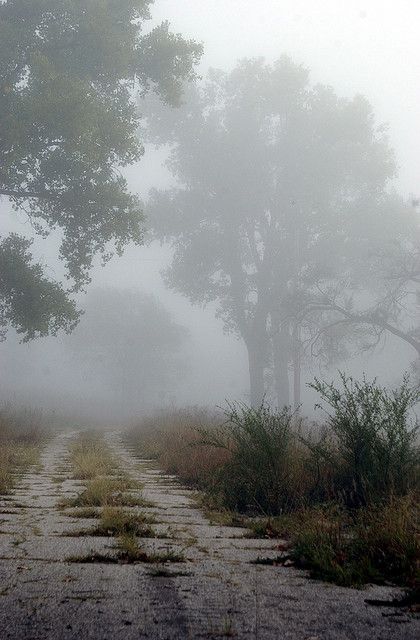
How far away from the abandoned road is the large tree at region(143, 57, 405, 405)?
19.6 meters

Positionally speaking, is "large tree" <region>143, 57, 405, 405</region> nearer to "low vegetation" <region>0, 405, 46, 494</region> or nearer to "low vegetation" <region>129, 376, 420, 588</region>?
"low vegetation" <region>0, 405, 46, 494</region>

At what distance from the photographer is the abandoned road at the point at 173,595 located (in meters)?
2.00

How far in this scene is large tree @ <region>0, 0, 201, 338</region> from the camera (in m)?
10.8

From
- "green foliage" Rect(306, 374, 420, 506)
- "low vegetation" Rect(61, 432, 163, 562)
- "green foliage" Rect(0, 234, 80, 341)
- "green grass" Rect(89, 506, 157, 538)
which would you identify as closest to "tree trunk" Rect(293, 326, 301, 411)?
"green foliage" Rect(0, 234, 80, 341)

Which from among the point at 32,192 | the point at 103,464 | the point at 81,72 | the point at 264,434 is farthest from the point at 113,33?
the point at 264,434

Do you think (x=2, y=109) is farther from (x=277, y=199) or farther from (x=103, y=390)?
(x=103, y=390)

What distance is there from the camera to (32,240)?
13.4 metres

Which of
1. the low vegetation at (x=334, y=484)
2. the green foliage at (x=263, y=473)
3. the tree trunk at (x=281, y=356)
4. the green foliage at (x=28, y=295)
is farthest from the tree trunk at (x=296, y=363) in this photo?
the green foliage at (x=263, y=473)

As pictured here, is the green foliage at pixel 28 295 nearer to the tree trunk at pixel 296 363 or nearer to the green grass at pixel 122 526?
the green grass at pixel 122 526

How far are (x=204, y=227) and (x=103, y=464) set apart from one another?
18.1 m

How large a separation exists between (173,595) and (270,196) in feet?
77.1

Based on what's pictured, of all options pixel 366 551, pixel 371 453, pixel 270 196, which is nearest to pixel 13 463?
pixel 371 453

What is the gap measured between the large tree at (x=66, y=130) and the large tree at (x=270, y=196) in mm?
11183

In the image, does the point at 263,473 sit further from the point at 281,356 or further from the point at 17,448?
the point at 281,356
